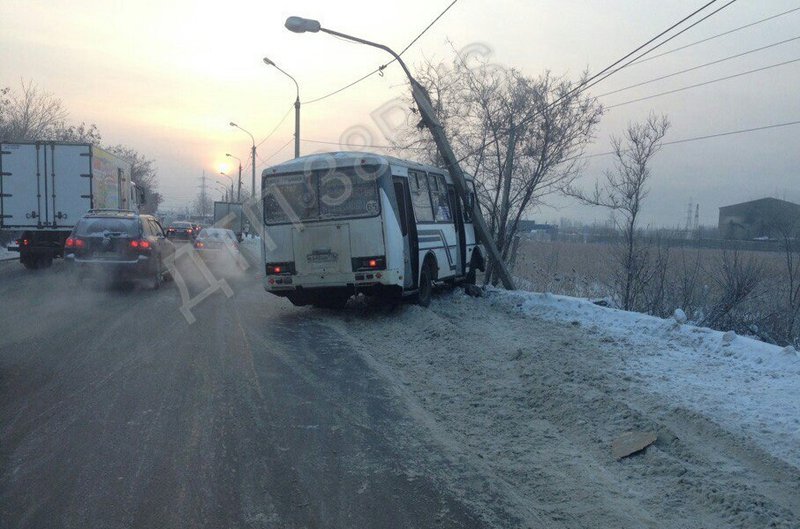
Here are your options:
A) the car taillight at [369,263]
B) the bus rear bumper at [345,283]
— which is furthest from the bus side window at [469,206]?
the car taillight at [369,263]

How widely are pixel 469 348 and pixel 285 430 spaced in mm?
4527

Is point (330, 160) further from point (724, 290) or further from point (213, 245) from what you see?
point (213, 245)

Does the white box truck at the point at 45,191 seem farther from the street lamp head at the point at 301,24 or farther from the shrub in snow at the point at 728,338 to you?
the shrub in snow at the point at 728,338

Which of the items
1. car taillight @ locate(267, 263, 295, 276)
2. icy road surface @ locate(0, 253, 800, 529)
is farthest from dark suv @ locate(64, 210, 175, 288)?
icy road surface @ locate(0, 253, 800, 529)

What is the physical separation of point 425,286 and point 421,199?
6.20ft

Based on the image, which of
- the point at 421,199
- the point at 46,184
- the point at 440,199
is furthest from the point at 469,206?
the point at 46,184

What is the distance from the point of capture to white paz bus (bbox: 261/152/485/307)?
12633 millimetres

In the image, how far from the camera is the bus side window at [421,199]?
46.5 feet

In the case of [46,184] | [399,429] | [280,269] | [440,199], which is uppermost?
[46,184]

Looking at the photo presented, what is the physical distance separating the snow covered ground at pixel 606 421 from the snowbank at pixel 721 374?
0.02 m

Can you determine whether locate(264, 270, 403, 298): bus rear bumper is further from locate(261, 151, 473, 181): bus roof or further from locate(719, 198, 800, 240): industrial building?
locate(719, 198, 800, 240): industrial building

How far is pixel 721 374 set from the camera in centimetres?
718

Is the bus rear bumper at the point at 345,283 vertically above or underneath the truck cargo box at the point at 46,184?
underneath

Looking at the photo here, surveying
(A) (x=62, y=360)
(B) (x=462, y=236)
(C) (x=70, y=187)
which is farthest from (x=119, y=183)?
(A) (x=62, y=360)
